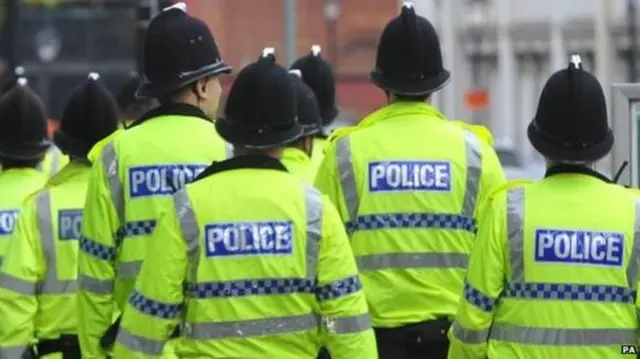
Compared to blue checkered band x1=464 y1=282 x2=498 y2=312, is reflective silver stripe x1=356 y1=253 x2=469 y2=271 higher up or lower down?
lower down

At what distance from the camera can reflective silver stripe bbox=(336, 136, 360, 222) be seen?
8609 mm

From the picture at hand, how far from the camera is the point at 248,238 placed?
681cm

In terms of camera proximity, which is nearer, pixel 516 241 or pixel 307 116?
pixel 516 241

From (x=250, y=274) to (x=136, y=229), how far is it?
1417 mm

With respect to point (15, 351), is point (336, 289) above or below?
above

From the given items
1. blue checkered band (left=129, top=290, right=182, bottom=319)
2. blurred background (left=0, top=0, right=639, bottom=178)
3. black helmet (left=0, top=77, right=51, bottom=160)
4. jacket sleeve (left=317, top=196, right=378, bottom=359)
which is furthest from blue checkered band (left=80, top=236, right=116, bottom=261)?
blurred background (left=0, top=0, right=639, bottom=178)

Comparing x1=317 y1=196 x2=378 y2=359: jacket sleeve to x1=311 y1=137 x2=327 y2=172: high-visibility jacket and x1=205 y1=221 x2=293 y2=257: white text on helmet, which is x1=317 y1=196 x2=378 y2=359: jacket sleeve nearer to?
x1=205 y1=221 x2=293 y2=257: white text on helmet

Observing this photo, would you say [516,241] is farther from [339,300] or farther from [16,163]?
[16,163]

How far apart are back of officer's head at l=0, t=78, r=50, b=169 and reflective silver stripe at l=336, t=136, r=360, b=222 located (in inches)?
99.4

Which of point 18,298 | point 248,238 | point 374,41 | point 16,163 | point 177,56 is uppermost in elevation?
point 177,56

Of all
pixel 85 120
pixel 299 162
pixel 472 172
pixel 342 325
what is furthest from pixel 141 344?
pixel 299 162

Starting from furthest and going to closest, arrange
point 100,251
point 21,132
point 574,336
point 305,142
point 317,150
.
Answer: point 317,150, point 21,132, point 305,142, point 100,251, point 574,336

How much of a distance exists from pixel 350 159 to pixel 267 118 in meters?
1.70

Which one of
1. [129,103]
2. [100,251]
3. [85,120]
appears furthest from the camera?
[129,103]
